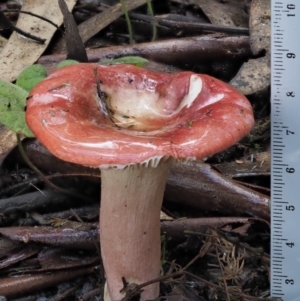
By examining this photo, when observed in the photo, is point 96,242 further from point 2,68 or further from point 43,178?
point 2,68

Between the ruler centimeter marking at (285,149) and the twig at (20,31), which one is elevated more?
the twig at (20,31)

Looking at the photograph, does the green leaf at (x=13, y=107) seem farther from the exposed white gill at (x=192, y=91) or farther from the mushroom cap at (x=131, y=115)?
the exposed white gill at (x=192, y=91)

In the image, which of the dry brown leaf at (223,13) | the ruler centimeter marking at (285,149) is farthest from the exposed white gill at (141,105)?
the dry brown leaf at (223,13)

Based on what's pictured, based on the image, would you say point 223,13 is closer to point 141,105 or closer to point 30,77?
point 30,77

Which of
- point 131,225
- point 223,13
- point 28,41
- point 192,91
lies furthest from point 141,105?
point 223,13

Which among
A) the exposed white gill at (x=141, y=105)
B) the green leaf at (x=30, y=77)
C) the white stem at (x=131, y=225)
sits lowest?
the white stem at (x=131, y=225)

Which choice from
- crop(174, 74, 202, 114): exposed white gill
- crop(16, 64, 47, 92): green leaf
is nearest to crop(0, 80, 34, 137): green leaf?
crop(16, 64, 47, 92): green leaf

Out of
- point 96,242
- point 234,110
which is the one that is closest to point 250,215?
point 96,242

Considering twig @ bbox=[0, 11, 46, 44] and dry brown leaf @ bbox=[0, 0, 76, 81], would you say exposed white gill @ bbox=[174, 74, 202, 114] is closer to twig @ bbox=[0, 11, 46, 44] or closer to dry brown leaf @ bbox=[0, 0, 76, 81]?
dry brown leaf @ bbox=[0, 0, 76, 81]
